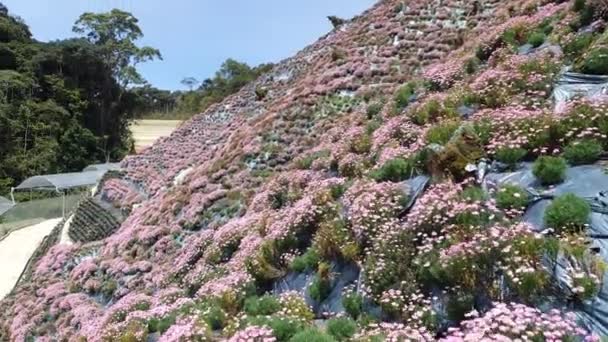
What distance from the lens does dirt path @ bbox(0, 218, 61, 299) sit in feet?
81.7

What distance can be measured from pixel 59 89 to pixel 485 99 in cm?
5203

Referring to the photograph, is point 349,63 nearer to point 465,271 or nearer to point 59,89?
point 465,271

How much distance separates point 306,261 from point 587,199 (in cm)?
351

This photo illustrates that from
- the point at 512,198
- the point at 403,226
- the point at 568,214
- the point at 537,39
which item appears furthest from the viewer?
the point at 537,39

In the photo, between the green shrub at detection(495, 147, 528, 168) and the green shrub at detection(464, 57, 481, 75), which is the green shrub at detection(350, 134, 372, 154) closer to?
the green shrub at detection(464, 57, 481, 75)

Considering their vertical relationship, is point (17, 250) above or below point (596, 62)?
below

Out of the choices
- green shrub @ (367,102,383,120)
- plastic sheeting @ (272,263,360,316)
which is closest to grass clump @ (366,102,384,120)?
green shrub @ (367,102,383,120)

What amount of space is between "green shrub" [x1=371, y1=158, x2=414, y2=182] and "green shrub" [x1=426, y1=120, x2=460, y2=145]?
443 mm

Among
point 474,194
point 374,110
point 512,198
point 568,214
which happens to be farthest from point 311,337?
point 374,110

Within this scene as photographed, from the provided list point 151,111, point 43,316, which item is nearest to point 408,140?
point 43,316

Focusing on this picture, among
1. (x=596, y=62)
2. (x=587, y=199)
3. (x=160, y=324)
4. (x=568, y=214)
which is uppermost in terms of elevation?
(x=596, y=62)

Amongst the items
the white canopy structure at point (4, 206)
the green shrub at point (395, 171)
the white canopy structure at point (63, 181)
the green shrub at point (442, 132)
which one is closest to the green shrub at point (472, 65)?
the green shrub at point (442, 132)

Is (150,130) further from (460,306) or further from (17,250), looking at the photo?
(460,306)

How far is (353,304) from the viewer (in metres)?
5.97
